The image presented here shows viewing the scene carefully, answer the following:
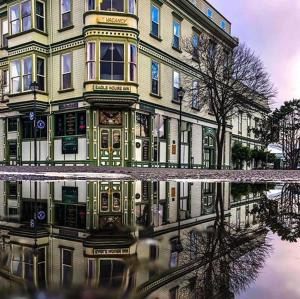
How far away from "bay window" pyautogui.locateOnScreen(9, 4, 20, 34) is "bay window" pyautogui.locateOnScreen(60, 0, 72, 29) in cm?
405

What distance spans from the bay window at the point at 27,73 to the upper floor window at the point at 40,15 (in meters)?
2.53

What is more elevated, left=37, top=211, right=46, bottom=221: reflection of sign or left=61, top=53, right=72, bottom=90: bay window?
left=61, top=53, right=72, bottom=90: bay window

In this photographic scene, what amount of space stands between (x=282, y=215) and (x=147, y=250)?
292 centimetres

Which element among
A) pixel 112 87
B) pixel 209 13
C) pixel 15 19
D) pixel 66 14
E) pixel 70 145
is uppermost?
pixel 209 13

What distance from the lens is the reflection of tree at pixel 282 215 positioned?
3967mm

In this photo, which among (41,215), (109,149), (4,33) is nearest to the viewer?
(41,215)

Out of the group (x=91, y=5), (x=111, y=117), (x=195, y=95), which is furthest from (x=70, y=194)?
(x=195, y=95)

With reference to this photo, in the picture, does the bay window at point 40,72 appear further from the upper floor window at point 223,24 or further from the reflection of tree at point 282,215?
the reflection of tree at point 282,215

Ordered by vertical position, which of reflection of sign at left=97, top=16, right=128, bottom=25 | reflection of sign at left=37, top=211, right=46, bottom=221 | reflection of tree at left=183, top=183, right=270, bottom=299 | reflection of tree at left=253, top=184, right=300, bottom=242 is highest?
reflection of sign at left=97, top=16, right=128, bottom=25

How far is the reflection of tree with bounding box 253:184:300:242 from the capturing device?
3967 mm

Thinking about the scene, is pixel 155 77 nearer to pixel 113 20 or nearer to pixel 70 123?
pixel 113 20

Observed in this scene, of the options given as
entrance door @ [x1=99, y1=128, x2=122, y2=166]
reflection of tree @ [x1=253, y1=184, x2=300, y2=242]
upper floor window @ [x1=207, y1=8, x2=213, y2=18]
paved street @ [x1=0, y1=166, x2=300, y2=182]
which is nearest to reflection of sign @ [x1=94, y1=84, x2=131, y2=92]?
entrance door @ [x1=99, y1=128, x2=122, y2=166]

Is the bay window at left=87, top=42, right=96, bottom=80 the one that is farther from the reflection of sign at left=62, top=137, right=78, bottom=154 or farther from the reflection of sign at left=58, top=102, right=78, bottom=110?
the reflection of sign at left=62, top=137, right=78, bottom=154

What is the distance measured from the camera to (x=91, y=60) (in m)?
22.6
